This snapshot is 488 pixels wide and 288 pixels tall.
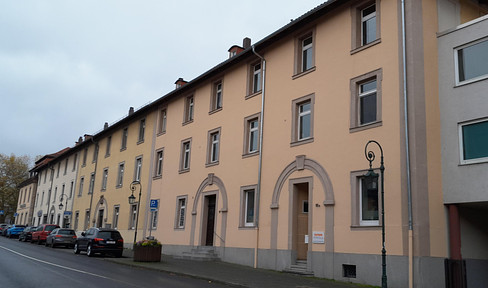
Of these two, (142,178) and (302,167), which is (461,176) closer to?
(302,167)

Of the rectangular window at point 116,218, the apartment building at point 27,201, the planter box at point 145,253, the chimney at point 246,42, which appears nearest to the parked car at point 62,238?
the rectangular window at point 116,218

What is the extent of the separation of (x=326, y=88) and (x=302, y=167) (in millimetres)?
3241

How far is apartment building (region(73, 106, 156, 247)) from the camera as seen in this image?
31719mm

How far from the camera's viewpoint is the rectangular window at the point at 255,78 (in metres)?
22.3

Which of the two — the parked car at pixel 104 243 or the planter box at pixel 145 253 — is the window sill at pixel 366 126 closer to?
the planter box at pixel 145 253

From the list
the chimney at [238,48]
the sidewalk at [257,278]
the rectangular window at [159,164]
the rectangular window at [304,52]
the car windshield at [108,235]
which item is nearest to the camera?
the sidewalk at [257,278]

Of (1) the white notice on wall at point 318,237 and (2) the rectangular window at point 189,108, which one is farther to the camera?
(2) the rectangular window at point 189,108

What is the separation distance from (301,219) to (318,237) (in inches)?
73.2

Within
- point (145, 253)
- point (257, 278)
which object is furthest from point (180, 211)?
point (257, 278)

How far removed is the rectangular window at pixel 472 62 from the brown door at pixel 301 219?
22.9ft

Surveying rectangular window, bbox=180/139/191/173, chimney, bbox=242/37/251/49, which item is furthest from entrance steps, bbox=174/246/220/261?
chimney, bbox=242/37/251/49

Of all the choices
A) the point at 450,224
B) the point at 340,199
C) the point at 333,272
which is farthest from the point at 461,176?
the point at 333,272

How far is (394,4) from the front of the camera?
15469 millimetres

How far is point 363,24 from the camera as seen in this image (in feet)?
55.6
